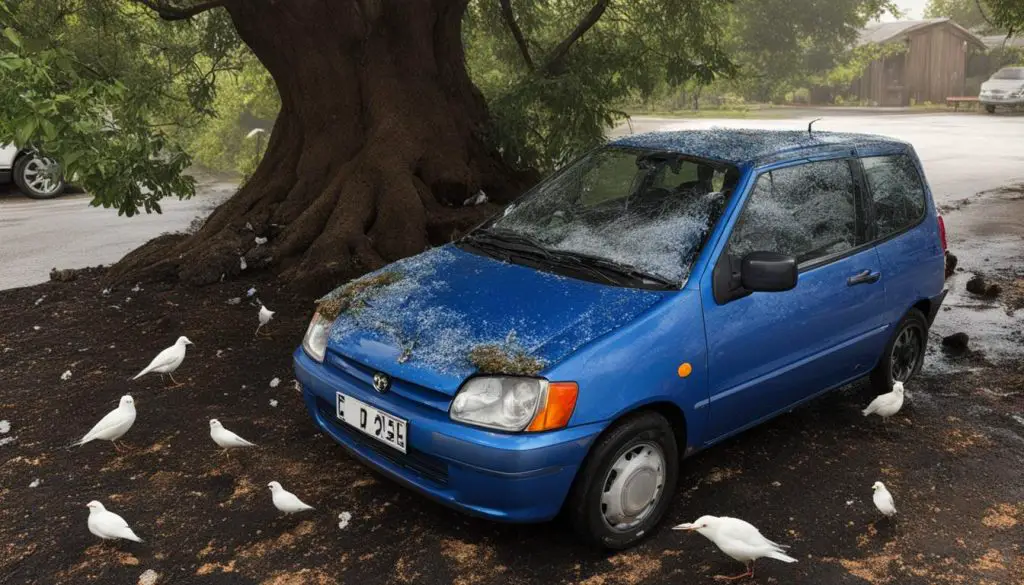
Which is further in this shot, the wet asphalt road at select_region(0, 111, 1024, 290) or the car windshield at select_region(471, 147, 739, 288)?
the wet asphalt road at select_region(0, 111, 1024, 290)

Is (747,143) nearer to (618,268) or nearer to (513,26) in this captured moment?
(618,268)

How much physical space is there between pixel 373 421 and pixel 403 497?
60 centimetres

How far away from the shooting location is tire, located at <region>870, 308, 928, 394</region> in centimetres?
496

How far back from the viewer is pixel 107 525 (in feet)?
11.5

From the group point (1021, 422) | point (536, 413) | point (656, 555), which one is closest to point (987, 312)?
point (1021, 422)

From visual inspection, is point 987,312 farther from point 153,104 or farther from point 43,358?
point 153,104

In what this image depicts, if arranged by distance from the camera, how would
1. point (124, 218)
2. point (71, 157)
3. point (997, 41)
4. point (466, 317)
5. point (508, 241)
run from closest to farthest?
point (466, 317), point (508, 241), point (71, 157), point (124, 218), point (997, 41)

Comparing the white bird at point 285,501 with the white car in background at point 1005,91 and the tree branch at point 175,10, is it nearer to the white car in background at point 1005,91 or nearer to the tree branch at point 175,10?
the tree branch at point 175,10

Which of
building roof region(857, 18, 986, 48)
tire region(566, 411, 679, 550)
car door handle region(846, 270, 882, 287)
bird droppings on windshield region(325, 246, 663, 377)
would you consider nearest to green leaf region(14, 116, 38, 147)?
bird droppings on windshield region(325, 246, 663, 377)

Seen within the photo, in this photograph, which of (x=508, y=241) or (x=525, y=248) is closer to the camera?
(x=525, y=248)

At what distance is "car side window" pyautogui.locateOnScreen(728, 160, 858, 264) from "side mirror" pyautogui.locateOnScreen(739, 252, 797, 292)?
6.9 inches

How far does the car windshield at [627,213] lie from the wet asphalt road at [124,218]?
6.42 metres

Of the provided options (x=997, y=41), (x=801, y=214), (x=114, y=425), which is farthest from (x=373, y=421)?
(x=997, y=41)

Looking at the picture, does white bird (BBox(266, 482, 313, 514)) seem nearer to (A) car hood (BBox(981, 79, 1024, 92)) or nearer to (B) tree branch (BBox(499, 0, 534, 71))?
(B) tree branch (BBox(499, 0, 534, 71))
